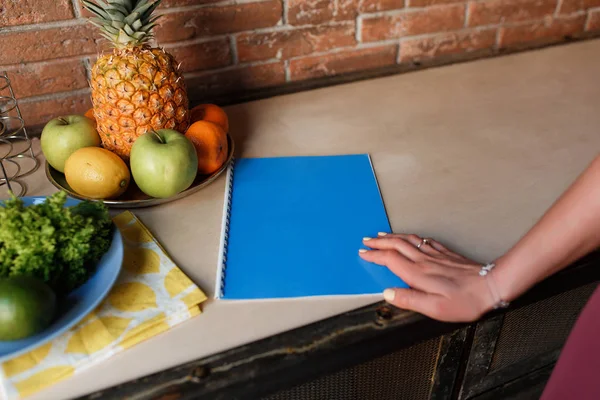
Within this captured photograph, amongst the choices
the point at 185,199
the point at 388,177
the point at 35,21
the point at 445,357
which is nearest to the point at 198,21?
the point at 35,21

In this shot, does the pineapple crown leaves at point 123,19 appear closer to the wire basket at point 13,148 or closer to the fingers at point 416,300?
the wire basket at point 13,148

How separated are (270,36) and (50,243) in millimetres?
839

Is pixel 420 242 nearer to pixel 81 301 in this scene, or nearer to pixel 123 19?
pixel 81 301

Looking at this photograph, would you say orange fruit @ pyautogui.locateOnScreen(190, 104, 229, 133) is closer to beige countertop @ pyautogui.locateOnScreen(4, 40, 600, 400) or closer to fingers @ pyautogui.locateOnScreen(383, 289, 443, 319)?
beige countertop @ pyautogui.locateOnScreen(4, 40, 600, 400)

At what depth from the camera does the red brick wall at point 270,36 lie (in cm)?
112

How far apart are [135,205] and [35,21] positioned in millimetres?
490

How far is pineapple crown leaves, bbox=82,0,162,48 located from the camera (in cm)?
90

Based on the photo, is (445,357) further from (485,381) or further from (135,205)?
(135,205)

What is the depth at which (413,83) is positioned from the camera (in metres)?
1.43

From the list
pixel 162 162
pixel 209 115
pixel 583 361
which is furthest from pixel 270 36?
pixel 583 361

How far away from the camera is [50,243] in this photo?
2.27 ft

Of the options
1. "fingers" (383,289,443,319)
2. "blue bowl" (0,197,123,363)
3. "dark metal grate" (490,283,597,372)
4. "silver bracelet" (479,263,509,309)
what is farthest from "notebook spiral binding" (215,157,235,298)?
"dark metal grate" (490,283,597,372)

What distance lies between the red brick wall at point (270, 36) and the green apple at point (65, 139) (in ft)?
0.79

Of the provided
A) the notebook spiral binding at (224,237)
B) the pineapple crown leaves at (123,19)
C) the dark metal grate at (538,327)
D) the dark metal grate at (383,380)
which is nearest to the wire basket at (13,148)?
the pineapple crown leaves at (123,19)
